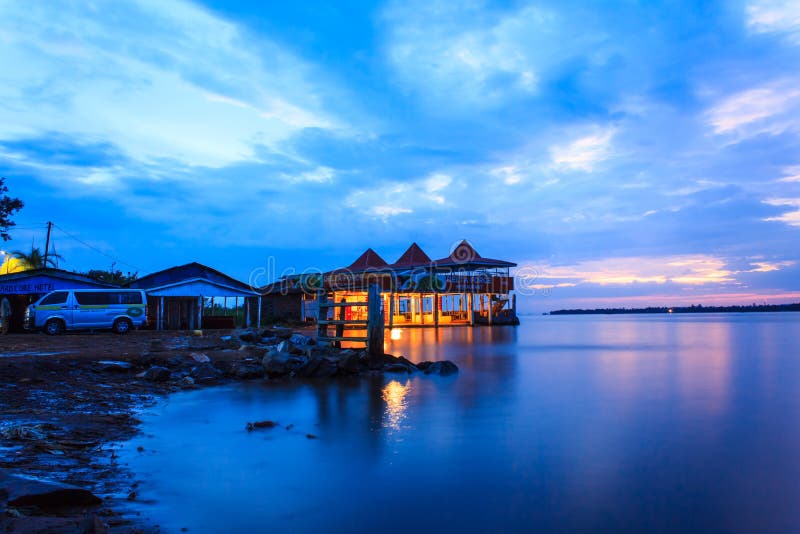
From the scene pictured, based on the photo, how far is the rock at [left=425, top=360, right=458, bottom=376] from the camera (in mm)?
16641

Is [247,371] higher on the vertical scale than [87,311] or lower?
lower

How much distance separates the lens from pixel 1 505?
402cm

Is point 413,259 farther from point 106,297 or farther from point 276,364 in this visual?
point 276,364

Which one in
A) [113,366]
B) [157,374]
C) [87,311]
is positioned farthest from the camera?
[87,311]

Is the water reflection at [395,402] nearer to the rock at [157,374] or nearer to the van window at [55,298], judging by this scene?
the rock at [157,374]

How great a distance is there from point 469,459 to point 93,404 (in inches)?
240

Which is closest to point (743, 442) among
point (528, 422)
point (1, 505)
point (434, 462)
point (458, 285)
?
point (528, 422)

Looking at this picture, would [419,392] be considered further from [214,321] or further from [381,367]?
[214,321]

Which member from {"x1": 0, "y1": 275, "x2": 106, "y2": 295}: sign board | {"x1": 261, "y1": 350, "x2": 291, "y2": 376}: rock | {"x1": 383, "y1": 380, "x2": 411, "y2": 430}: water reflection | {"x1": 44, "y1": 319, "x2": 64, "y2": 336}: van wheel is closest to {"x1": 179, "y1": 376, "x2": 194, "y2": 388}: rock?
{"x1": 261, "y1": 350, "x2": 291, "y2": 376}: rock

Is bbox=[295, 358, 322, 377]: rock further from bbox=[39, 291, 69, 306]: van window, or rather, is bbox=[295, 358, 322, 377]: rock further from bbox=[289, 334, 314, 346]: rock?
bbox=[39, 291, 69, 306]: van window

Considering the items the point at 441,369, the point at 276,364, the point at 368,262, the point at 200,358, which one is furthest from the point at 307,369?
the point at 368,262

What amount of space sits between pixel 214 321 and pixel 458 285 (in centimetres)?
1931

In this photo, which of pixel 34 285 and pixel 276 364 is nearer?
pixel 276 364

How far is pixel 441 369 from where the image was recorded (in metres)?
16.7
